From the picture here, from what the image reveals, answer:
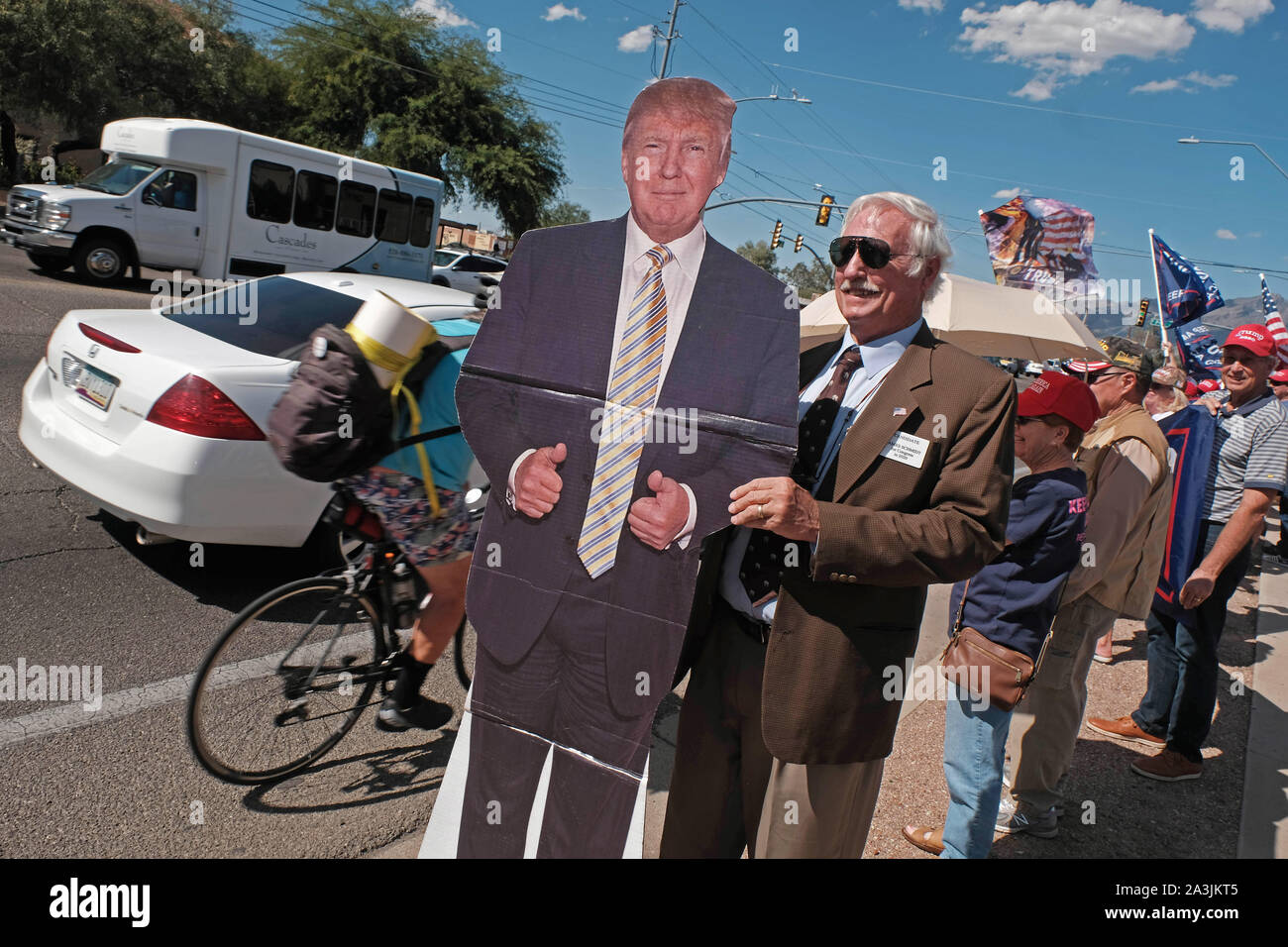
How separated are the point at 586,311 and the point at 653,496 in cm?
42

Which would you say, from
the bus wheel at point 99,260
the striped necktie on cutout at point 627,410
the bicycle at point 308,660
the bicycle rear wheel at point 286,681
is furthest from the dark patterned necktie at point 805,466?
the bus wheel at point 99,260

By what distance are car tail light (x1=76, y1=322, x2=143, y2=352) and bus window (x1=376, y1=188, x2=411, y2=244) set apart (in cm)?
1502

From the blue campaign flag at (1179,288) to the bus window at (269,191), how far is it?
48.2 feet

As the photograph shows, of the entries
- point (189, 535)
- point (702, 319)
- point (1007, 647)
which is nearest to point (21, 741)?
point (189, 535)

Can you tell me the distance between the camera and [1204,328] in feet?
26.9

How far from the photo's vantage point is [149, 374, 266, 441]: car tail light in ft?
13.2

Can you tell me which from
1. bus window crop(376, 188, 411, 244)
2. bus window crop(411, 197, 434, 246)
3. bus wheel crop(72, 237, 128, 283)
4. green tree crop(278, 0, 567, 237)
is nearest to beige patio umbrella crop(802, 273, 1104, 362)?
bus wheel crop(72, 237, 128, 283)

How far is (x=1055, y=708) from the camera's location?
3438 mm

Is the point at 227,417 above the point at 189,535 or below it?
above

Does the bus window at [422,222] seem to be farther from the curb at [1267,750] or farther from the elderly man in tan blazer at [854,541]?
the elderly man in tan blazer at [854,541]

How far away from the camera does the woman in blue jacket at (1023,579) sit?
2824mm

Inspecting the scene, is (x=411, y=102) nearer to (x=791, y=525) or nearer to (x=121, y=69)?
(x=121, y=69)

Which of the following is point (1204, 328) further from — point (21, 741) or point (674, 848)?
point (21, 741)

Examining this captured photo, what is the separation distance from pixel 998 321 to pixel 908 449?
4.68 metres
